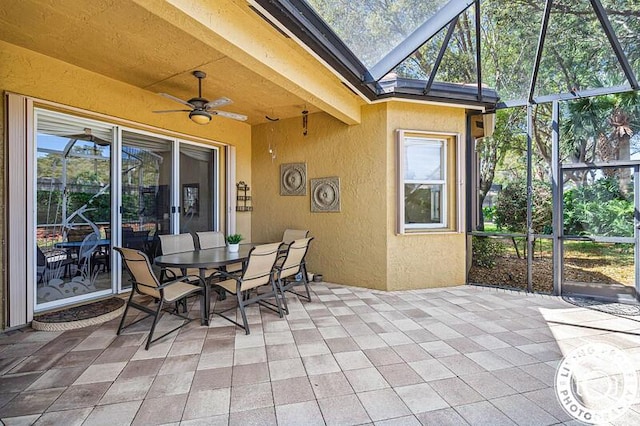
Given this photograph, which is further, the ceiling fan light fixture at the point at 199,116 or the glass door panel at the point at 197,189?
the glass door panel at the point at 197,189

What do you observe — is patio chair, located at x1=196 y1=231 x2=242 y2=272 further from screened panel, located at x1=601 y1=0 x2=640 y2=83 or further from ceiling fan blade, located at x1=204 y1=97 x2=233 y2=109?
screened panel, located at x1=601 y1=0 x2=640 y2=83

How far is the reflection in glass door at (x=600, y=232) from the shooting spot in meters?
3.97


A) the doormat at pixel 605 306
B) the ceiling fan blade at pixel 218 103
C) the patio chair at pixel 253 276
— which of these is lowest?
the doormat at pixel 605 306

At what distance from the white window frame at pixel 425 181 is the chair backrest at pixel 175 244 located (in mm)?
2911

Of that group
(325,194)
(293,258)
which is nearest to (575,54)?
(325,194)

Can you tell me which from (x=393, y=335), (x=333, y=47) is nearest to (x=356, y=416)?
(x=393, y=335)

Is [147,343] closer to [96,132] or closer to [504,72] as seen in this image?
[96,132]

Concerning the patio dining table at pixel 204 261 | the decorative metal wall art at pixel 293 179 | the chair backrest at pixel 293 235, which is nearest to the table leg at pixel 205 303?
the patio dining table at pixel 204 261

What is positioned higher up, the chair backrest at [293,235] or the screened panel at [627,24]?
the screened panel at [627,24]

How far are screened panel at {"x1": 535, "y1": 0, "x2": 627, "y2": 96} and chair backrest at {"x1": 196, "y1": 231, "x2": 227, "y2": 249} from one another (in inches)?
195

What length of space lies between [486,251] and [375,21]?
158 inches

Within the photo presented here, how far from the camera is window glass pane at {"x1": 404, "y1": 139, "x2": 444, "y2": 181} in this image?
15.5 ft

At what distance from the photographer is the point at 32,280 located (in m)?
3.17

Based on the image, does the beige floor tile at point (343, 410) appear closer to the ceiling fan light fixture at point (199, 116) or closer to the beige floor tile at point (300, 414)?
the beige floor tile at point (300, 414)
